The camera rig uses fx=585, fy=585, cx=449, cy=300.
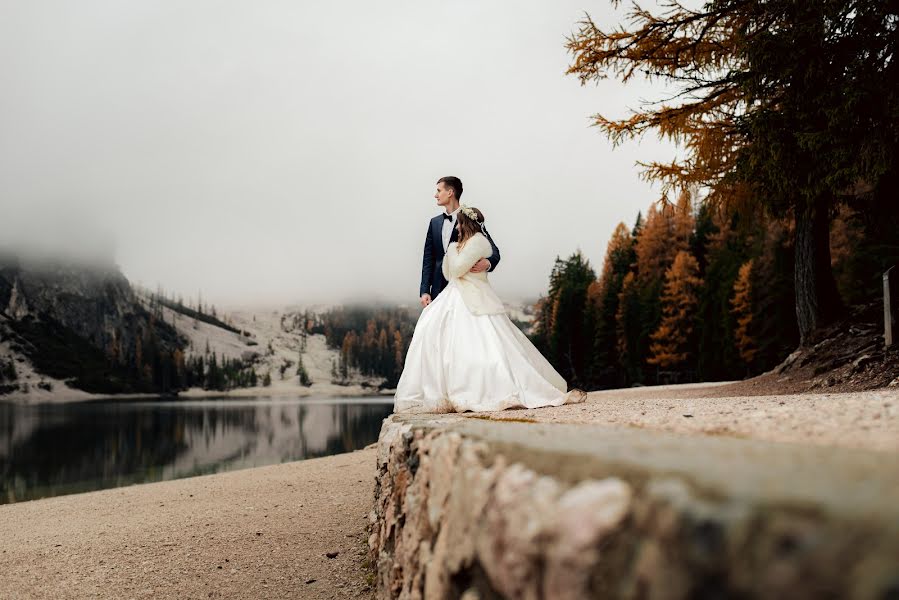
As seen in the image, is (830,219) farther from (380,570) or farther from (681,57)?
(380,570)

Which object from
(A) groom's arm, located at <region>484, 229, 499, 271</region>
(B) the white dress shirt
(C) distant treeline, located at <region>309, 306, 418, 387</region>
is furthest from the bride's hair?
(C) distant treeline, located at <region>309, 306, 418, 387</region>

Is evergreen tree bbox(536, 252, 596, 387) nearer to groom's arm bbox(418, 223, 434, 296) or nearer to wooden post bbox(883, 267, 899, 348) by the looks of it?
wooden post bbox(883, 267, 899, 348)

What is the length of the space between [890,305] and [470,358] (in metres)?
7.87

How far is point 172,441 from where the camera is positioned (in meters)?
33.5

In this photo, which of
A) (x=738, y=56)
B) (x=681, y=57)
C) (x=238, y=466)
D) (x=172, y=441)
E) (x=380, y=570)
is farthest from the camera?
(x=172, y=441)

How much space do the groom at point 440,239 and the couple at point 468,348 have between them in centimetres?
1

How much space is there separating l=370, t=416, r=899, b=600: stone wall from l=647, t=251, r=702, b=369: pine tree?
36.5 meters

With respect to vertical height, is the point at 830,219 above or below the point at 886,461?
above

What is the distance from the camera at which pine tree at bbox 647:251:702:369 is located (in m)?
35.8

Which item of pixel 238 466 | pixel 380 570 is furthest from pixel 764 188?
pixel 238 466

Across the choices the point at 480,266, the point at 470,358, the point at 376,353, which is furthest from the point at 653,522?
the point at 376,353

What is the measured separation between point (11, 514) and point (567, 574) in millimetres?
12076

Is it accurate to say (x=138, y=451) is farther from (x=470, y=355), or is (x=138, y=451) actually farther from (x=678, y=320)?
(x=678, y=320)

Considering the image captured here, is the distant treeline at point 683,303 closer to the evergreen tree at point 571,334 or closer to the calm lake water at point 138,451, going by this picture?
the evergreen tree at point 571,334
